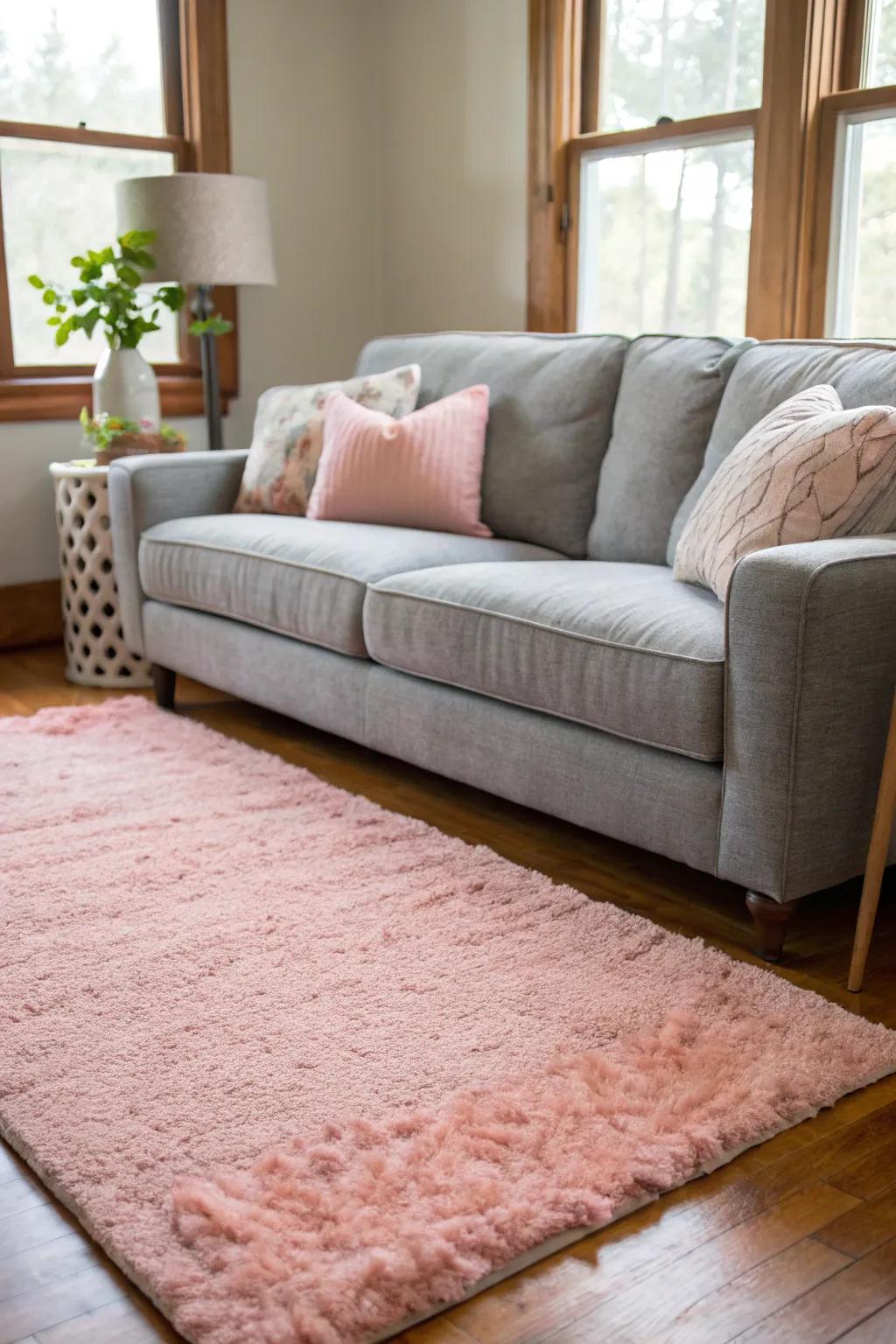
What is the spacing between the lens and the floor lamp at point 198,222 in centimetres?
379

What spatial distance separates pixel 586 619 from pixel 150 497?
1.59m

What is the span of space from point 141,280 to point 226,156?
800 mm

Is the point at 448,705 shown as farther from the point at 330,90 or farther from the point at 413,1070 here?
the point at 330,90

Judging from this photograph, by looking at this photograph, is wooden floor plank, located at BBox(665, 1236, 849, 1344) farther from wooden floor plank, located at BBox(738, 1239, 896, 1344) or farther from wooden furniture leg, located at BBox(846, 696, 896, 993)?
wooden furniture leg, located at BBox(846, 696, 896, 993)

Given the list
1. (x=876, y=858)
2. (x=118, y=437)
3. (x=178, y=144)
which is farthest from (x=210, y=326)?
(x=876, y=858)

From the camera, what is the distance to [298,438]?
3.46 m

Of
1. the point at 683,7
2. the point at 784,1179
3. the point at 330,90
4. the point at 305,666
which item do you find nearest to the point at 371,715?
the point at 305,666

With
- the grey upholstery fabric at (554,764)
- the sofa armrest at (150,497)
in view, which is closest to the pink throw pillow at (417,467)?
the sofa armrest at (150,497)

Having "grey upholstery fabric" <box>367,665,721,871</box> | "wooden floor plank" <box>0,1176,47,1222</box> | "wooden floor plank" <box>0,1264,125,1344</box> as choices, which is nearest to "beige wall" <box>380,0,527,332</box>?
"grey upholstery fabric" <box>367,665,721,871</box>

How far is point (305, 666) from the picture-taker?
9.77ft

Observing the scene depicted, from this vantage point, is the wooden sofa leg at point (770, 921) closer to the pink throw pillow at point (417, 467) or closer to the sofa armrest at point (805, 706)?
the sofa armrest at point (805, 706)

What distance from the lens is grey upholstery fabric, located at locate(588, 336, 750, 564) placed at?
2824 mm

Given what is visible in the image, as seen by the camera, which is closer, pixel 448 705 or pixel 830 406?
pixel 830 406

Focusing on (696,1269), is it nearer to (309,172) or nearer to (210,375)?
(210,375)
